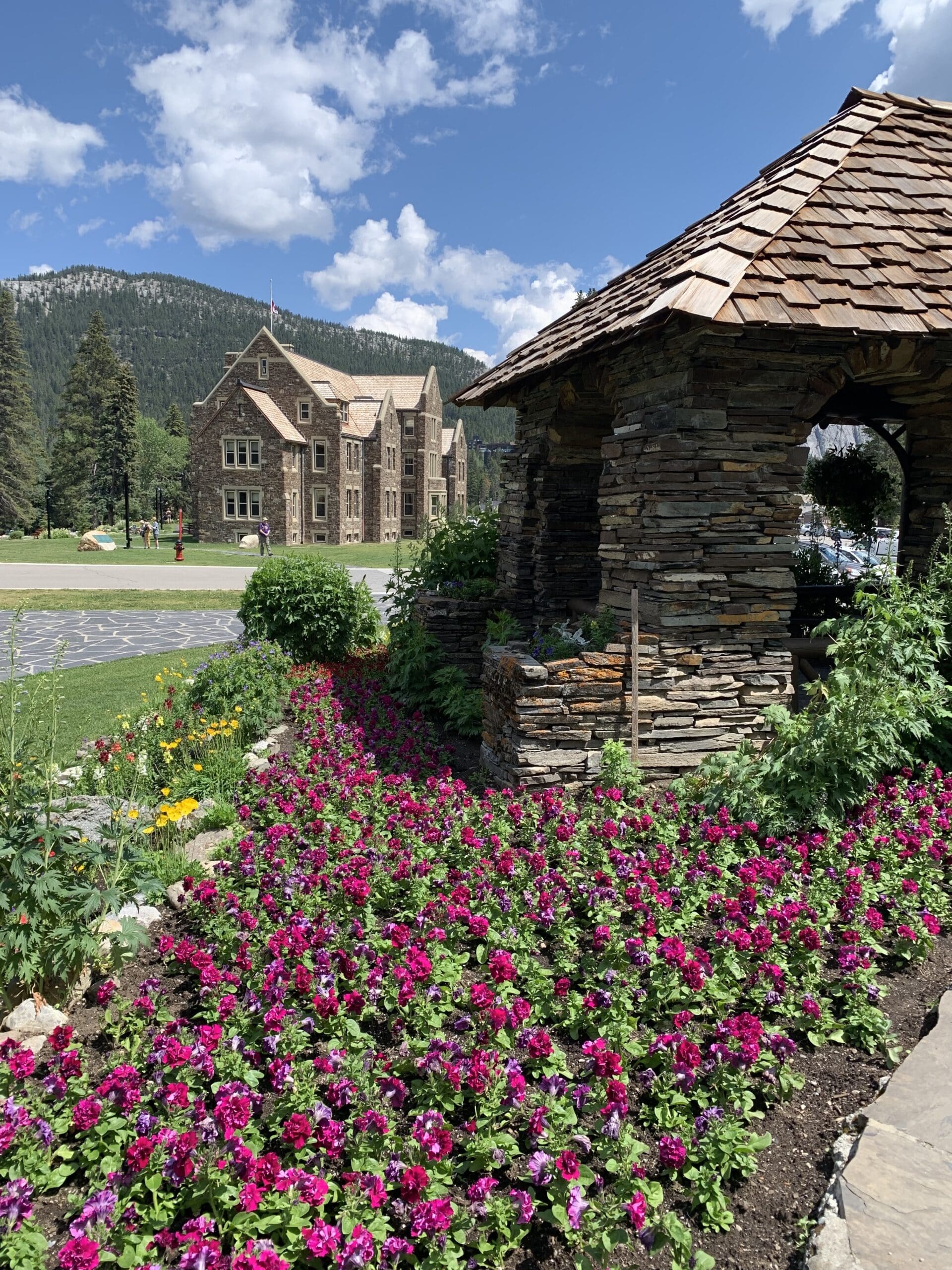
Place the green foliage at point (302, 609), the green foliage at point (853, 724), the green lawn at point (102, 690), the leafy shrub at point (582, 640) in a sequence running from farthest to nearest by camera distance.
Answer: the green foliage at point (302, 609) → the green lawn at point (102, 690) → the leafy shrub at point (582, 640) → the green foliage at point (853, 724)

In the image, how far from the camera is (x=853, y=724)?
4.74m

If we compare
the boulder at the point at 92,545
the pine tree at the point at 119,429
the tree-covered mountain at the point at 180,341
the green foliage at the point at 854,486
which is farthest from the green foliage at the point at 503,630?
the tree-covered mountain at the point at 180,341

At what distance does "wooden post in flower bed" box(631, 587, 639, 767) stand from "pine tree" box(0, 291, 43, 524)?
175ft

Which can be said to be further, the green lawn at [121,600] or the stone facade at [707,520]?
the green lawn at [121,600]

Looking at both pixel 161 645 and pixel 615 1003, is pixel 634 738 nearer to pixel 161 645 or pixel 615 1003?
pixel 615 1003

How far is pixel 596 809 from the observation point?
5242 millimetres

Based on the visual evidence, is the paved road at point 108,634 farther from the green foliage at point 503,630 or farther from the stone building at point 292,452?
the stone building at point 292,452

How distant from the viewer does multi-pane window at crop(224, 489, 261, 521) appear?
45.2m

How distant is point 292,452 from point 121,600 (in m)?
29.7

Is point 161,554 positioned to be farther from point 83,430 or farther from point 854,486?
point 83,430

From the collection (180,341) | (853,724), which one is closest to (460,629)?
(853,724)

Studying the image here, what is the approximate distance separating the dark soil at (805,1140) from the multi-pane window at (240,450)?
45.2 m

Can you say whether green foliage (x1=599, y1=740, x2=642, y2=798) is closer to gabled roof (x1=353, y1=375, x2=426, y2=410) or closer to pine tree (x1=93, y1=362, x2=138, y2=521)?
pine tree (x1=93, y1=362, x2=138, y2=521)

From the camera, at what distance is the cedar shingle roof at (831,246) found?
5113mm
